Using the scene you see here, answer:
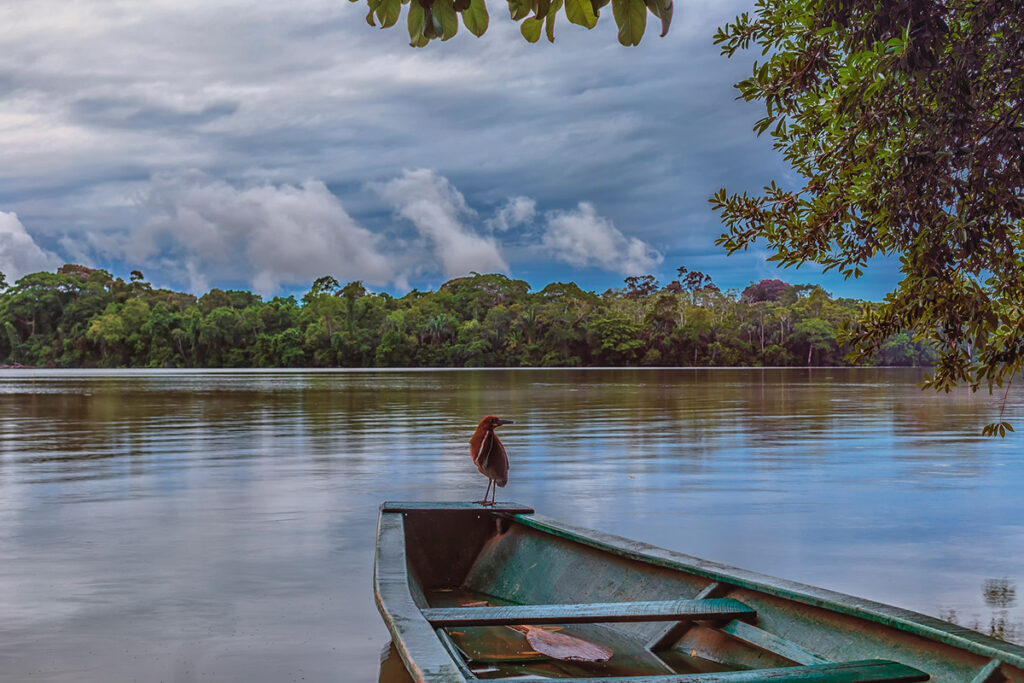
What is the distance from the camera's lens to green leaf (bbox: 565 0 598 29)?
2.20 m

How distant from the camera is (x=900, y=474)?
12211 mm

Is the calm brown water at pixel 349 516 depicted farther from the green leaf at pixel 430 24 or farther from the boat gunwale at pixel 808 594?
the green leaf at pixel 430 24

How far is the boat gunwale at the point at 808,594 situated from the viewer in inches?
126

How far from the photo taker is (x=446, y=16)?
226cm

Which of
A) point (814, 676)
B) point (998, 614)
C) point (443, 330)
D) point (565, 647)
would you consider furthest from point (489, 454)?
point (443, 330)

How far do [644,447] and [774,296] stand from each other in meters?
119

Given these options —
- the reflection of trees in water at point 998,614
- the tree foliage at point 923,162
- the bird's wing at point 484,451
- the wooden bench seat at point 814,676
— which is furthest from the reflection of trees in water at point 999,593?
the bird's wing at point 484,451

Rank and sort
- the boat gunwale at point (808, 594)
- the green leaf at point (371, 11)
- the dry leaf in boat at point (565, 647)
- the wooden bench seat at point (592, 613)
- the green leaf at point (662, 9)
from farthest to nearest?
the dry leaf in boat at point (565, 647)
the wooden bench seat at point (592, 613)
the boat gunwale at point (808, 594)
the green leaf at point (371, 11)
the green leaf at point (662, 9)

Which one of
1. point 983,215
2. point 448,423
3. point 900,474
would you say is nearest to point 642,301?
point 448,423

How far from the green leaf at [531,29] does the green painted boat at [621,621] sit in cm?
197

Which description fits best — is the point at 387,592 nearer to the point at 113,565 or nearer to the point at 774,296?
the point at 113,565

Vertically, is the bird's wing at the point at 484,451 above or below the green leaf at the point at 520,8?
below

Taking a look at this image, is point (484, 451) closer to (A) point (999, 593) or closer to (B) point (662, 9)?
(A) point (999, 593)

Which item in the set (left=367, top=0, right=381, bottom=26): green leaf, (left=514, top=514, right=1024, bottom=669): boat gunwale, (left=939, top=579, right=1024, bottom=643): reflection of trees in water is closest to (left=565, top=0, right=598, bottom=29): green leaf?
(left=367, top=0, right=381, bottom=26): green leaf
